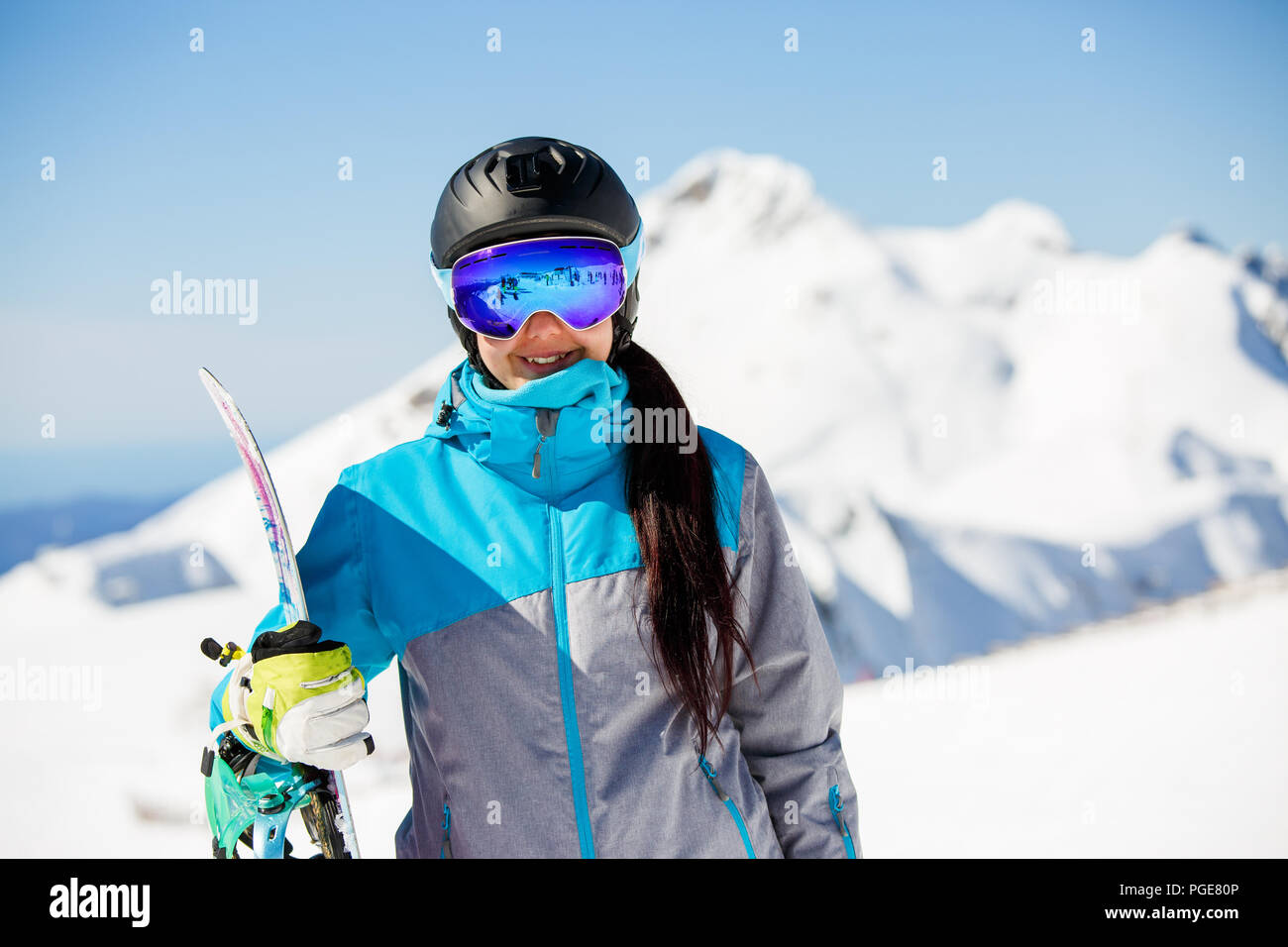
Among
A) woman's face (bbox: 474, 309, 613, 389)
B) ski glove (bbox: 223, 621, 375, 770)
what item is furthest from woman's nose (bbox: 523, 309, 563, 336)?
ski glove (bbox: 223, 621, 375, 770)

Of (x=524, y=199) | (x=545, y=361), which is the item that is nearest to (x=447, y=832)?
(x=545, y=361)

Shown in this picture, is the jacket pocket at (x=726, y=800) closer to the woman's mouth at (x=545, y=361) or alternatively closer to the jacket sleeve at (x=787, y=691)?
the jacket sleeve at (x=787, y=691)

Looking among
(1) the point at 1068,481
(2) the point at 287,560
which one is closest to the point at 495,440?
(2) the point at 287,560

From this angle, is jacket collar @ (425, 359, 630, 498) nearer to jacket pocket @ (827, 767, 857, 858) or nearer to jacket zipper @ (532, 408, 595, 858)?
jacket zipper @ (532, 408, 595, 858)

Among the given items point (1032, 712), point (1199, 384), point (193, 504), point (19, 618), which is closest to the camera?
point (1032, 712)

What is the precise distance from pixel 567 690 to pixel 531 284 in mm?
751

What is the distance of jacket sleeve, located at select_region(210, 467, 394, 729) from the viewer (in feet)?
5.43

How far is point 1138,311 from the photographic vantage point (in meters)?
18.1

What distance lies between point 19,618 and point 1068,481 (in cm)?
1419

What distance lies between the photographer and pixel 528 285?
1.75 m

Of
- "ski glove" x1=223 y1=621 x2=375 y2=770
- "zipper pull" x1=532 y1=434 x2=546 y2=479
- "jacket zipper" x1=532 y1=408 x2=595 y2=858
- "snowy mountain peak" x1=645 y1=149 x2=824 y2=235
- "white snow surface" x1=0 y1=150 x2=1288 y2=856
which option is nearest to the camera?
"ski glove" x1=223 y1=621 x2=375 y2=770

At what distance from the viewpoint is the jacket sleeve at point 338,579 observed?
1.66 meters

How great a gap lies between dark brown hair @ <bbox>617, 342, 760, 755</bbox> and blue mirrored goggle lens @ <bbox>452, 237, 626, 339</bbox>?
30 centimetres
